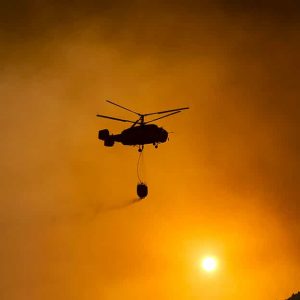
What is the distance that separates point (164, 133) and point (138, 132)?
3.01m

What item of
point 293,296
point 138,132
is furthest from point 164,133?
point 293,296

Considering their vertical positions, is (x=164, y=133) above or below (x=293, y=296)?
above

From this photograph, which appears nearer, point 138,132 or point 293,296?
point 138,132

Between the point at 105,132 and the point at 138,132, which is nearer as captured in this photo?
the point at 138,132

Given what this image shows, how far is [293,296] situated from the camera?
601 feet

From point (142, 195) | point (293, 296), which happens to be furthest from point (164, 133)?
point (293, 296)

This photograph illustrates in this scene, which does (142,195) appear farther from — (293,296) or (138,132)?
(293,296)

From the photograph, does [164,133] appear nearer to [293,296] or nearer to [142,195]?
[142,195]

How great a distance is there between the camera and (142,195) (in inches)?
2184

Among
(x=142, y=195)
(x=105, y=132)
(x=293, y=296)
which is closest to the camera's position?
(x=142, y=195)

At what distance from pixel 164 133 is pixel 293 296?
486 feet

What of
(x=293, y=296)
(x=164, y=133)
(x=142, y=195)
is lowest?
(x=293, y=296)

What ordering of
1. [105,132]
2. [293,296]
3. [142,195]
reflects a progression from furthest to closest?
[293,296] → [105,132] → [142,195]

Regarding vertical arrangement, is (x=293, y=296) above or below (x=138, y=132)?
below
